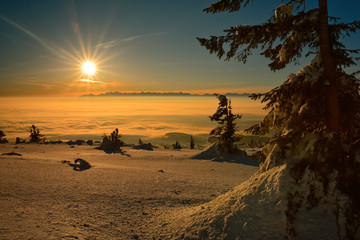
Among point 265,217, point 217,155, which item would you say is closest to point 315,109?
point 265,217

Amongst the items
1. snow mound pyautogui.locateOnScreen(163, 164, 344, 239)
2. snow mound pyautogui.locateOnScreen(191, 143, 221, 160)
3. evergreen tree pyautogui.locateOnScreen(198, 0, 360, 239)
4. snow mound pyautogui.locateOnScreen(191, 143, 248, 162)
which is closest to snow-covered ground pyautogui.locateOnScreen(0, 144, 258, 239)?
snow mound pyautogui.locateOnScreen(163, 164, 344, 239)

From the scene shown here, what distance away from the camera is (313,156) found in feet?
12.7

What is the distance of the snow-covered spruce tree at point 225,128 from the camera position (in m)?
20.6

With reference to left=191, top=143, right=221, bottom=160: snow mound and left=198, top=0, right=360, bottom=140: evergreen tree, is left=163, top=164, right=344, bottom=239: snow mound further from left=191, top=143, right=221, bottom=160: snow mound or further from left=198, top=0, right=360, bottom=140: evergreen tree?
left=191, top=143, right=221, bottom=160: snow mound

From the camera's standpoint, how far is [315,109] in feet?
13.8

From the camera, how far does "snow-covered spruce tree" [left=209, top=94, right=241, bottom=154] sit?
2056 centimetres

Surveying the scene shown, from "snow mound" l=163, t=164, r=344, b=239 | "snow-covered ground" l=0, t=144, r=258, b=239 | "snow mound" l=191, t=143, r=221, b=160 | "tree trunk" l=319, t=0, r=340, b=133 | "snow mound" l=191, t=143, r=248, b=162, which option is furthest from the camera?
"snow mound" l=191, t=143, r=221, b=160

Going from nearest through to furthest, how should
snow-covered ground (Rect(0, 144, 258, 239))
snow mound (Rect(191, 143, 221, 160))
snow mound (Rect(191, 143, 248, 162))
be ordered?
snow-covered ground (Rect(0, 144, 258, 239)), snow mound (Rect(191, 143, 248, 162)), snow mound (Rect(191, 143, 221, 160))

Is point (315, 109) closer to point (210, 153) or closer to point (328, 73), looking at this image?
point (328, 73)

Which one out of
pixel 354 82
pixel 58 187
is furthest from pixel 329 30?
pixel 58 187

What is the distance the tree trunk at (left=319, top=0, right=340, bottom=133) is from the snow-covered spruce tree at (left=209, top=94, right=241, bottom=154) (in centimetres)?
1683

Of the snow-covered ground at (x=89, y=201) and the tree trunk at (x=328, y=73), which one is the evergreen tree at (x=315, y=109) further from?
the snow-covered ground at (x=89, y=201)

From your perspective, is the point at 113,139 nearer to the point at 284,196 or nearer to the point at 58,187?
the point at 58,187

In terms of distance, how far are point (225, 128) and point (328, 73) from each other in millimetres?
Result: 18079
